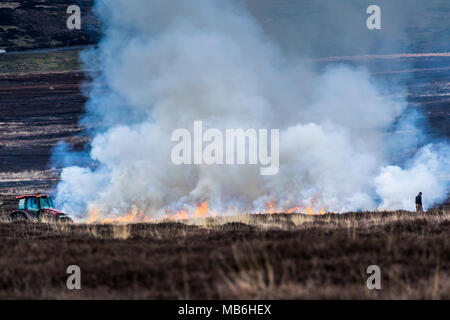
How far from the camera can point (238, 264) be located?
16.8m

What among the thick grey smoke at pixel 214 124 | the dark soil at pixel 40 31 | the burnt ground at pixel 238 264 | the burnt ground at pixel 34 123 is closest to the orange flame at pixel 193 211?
the thick grey smoke at pixel 214 124

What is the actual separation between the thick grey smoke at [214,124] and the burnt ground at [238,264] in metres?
25.2

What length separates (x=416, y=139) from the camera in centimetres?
8606

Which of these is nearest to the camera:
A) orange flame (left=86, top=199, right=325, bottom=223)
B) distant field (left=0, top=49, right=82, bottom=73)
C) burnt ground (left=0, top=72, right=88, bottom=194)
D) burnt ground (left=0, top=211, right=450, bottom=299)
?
burnt ground (left=0, top=211, right=450, bottom=299)

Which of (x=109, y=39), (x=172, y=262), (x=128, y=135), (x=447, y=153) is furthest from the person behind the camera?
(x=447, y=153)

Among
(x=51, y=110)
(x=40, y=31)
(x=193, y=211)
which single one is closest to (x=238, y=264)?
(x=193, y=211)

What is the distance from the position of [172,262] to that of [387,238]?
634 cm

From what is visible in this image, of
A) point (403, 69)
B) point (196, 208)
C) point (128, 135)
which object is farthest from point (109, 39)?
point (403, 69)

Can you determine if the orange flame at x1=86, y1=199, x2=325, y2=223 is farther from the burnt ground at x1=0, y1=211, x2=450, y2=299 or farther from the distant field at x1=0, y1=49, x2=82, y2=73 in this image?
the distant field at x1=0, y1=49, x2=82, y2=73

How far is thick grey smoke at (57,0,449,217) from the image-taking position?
4931 cm

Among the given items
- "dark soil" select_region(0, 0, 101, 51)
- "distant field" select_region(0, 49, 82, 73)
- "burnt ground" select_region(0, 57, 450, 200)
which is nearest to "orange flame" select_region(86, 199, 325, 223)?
"burnt ground" select_region(0, 57, 450, 200)

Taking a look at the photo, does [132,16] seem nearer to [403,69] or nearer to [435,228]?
[435,228]

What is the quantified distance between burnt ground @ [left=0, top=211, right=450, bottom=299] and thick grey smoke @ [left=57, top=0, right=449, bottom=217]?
25.2m

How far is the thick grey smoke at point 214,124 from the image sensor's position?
162ft
